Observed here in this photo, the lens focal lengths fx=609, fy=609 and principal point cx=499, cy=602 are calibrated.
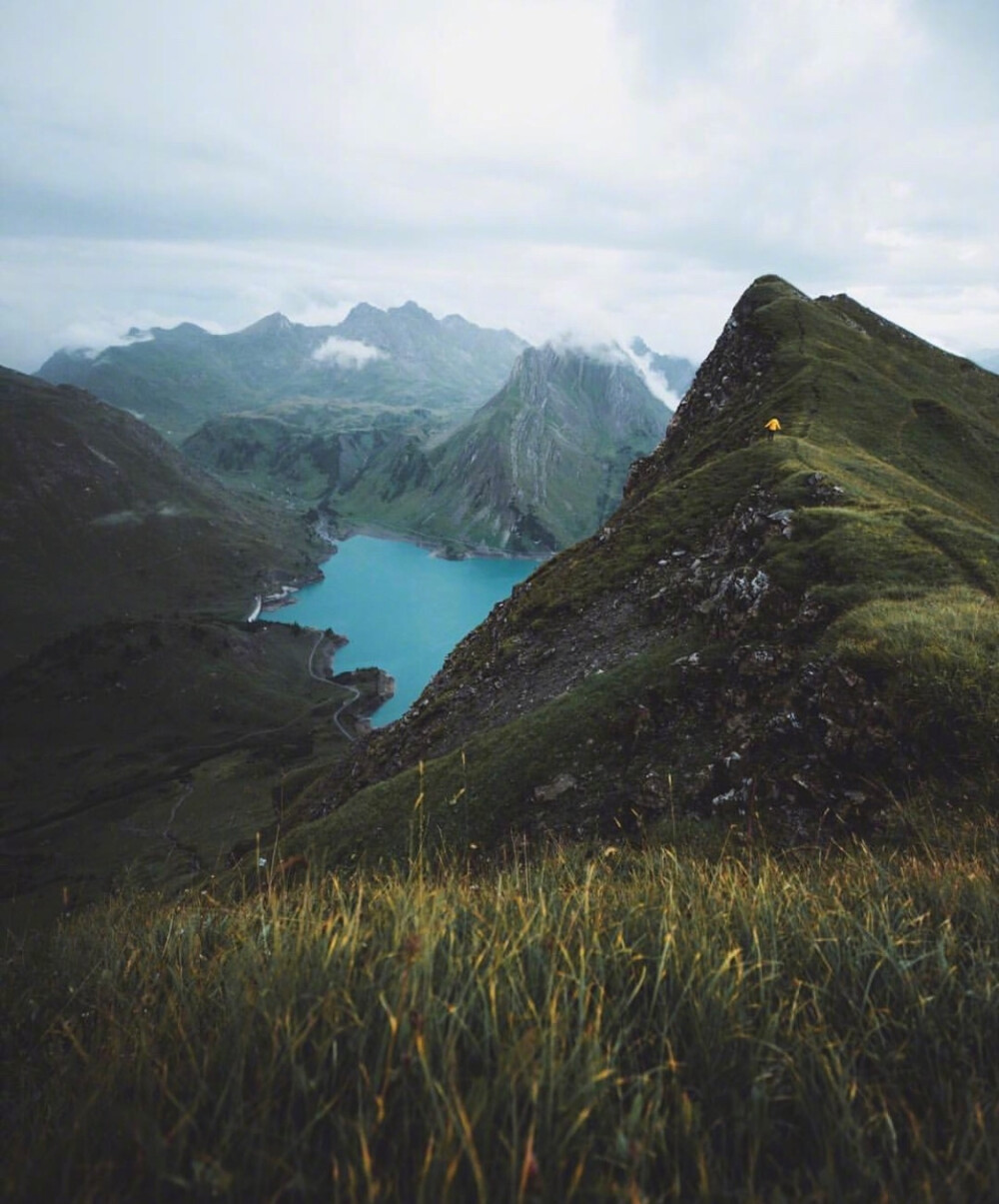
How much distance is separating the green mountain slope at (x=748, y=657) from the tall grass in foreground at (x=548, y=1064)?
140 cm

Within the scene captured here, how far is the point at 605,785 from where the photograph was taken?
1975cm

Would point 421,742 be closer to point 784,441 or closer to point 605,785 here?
point 605,785

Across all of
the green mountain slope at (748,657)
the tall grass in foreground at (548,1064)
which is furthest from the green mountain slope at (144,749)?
the tall grass in foreground at (548,1064)

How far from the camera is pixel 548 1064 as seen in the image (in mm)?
2645

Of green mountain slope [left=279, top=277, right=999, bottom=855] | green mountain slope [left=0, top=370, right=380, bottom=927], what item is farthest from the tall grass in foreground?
green mountain slope [left=0, top=370, right=380, bottom=927]

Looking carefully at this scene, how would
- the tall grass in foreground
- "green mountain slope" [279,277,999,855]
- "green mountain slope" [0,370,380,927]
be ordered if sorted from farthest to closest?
"green mountain slope" [0,370,380,927]
"green mountain slope" [279,277,999,855]
the tall grass in foreground

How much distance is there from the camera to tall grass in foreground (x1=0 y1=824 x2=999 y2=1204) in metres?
2.39

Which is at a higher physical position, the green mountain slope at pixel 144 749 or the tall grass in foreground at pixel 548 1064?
the tall grass in foreground at pixel 548 1064

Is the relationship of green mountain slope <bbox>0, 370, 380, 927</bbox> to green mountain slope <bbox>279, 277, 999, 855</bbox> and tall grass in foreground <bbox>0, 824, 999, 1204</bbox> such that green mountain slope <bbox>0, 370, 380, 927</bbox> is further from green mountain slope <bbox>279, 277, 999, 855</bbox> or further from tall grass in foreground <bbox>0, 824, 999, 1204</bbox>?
tall grass in foreground <bbox>0, 824, 999, 1204</bbox>

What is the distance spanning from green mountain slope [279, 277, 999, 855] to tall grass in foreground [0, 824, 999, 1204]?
1.40 meters

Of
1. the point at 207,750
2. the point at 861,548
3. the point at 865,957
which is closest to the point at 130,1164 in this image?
the point at 865,957

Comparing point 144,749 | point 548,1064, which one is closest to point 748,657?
point 548,1064

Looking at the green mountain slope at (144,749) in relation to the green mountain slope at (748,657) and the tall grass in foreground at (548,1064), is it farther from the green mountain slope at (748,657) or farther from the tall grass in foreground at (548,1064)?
the tall grass in foreground at (548,1064)

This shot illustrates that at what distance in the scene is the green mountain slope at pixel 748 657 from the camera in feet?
42.3
